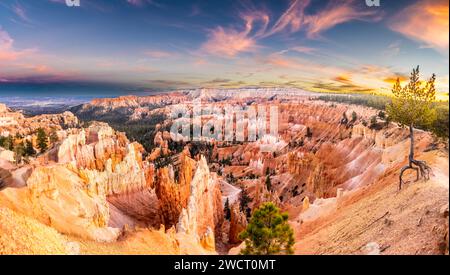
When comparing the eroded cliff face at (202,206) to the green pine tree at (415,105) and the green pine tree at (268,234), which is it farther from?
the green pine tree at (415,105)

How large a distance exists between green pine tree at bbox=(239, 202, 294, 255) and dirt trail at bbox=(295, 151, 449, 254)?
4.78 ft

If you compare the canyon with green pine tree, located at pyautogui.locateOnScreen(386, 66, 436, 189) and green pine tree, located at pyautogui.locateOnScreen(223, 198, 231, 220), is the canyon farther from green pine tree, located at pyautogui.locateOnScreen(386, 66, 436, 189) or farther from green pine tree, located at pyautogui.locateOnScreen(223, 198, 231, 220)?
green pine tree, located at pyautogui.locateOnScreen(386, 66, 436, 189)

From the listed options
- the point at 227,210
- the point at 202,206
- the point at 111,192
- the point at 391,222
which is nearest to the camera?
the point at 391,222

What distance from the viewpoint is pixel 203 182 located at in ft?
41.6

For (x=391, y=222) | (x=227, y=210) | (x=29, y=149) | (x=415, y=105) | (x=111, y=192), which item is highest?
(x=415, y=105)

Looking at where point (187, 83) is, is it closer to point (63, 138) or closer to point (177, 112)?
point (177, 112)

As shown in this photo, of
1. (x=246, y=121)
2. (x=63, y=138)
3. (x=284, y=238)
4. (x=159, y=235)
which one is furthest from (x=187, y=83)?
(x=63, y=138)

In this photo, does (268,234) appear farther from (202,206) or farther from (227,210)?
(227,210)

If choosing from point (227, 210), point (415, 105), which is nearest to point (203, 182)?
point (227, 210)

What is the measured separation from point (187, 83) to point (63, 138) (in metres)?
5.95

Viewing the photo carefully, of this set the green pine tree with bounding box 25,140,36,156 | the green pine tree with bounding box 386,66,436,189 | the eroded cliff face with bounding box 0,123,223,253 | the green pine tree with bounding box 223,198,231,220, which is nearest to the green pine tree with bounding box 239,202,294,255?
the eroded cliff face with bounding box 0,123,223,253

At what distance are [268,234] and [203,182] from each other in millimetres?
6851

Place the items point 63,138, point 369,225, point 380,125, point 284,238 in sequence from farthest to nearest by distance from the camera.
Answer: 1. point 380,125
2. point 63,138
3. point 369,225
4. point 284,238

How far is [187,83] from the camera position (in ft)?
30.3
